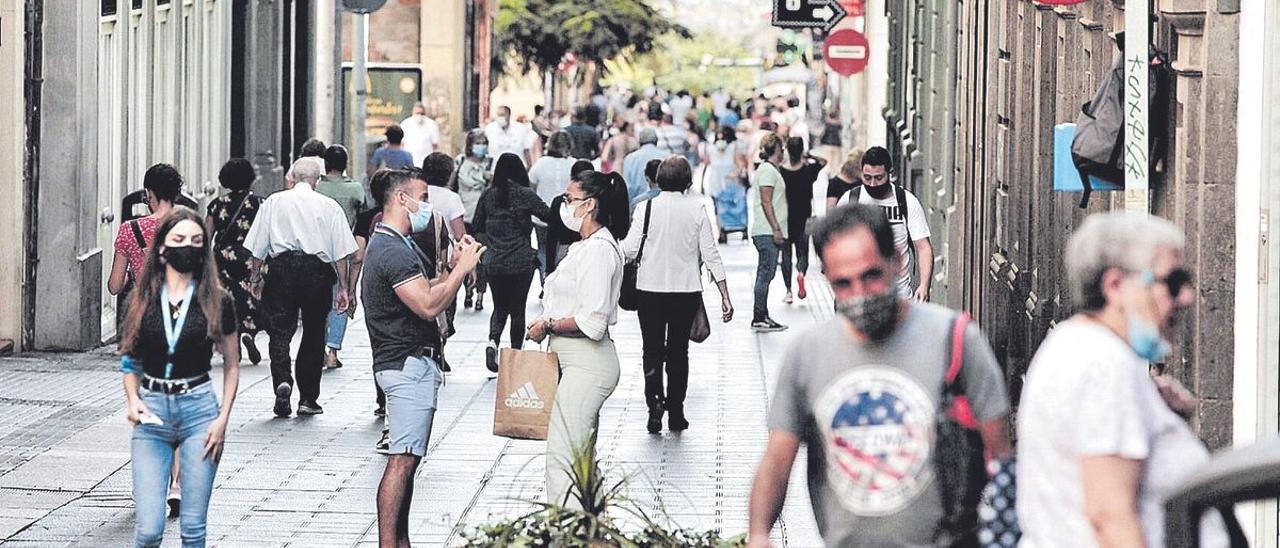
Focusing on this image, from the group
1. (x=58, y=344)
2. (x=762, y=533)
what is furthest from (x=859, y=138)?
(x=762, y=533)

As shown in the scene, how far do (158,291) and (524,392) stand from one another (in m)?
1.84

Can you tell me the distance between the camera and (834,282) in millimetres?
5449

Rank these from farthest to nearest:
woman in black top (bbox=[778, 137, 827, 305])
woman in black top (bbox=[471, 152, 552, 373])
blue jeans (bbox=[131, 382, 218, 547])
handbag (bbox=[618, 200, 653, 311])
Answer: woman in black top (bbox=[778, 137, 827, 305]) < woman in black top (bbox=[471, 152, 552, 373]) < handbag (bbox=[618, 200, 653, 311]) < blue jeans (bbox=[131, 382, 218, 547])

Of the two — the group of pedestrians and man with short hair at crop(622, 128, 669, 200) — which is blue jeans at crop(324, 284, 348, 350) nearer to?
the group of pedestrians

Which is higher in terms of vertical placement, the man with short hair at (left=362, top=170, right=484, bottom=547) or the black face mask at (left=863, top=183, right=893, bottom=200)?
the black face mask at (left=863, top=183, right=893, bottom=200)

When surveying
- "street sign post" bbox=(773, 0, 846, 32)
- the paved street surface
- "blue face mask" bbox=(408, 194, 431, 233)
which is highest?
"street sign post" bbox=(773, 0, 846, 32)

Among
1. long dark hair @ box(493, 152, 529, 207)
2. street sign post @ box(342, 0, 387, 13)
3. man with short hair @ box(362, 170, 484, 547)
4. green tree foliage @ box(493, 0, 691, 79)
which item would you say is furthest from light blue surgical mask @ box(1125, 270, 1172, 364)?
green tree foliage @ box(493, 0, 691, 79)

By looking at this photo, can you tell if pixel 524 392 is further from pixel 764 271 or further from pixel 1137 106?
pixel 764 271

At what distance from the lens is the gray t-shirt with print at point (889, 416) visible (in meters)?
5.37

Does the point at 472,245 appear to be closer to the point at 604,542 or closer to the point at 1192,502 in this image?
the point at 604,542

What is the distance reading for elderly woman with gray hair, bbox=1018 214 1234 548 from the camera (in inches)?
187

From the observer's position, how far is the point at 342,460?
1262 cm

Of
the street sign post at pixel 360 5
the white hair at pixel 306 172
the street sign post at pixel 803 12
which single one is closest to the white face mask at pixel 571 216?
the white hair at pixel 306 172

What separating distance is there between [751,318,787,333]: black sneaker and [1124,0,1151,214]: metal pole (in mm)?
13124
